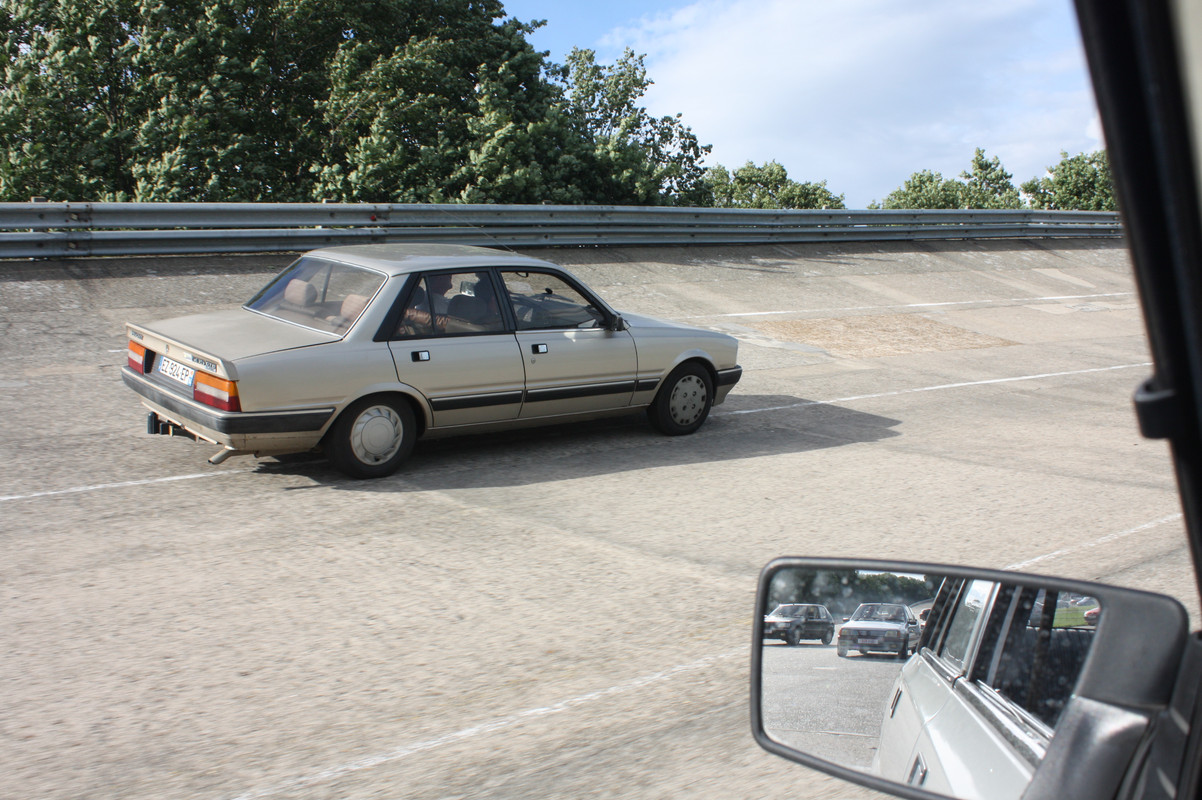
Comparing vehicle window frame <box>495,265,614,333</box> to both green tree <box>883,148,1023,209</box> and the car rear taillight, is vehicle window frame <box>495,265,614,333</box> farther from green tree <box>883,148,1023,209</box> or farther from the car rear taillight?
green tree <box>883,148,1023,209</box>

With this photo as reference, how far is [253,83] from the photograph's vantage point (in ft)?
74.6

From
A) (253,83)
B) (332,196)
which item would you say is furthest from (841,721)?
(253,83)

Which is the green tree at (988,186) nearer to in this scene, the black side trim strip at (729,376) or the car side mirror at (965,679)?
the black side trim strip at (729,376)

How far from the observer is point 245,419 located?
6.04 metres

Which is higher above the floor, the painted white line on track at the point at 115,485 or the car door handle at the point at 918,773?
the car door handle at the point at 918,773

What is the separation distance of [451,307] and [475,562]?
2441 millimetres

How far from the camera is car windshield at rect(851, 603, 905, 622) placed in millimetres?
1813

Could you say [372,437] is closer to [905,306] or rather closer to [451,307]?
[451,307]

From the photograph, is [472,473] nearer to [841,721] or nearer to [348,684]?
[348,684]

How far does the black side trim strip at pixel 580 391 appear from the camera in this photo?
7383mm

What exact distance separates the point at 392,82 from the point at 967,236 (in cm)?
1421

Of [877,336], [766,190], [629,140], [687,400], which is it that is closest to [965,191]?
[766,190]

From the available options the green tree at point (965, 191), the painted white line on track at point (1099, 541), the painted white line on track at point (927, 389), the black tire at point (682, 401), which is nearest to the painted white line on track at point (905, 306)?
the painted white line on track at point (927, 389)

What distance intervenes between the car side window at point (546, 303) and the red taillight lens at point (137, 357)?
2.54 m
